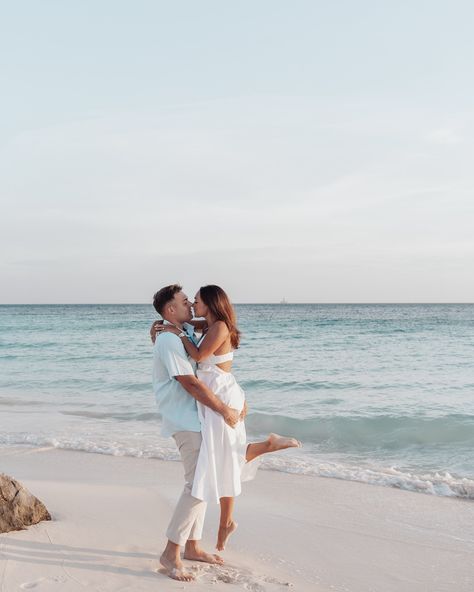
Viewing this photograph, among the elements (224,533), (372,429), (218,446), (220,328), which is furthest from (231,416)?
(372,429)

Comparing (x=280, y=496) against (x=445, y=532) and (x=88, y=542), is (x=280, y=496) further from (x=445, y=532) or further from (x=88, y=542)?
(x=88, y=542)

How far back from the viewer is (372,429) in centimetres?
976

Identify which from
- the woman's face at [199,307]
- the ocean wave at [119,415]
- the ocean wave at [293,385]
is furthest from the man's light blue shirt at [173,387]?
the ocean wave at [293,385]

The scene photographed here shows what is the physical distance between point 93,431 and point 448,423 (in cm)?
536

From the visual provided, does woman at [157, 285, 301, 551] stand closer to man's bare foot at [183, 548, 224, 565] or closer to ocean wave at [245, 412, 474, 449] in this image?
man's bare foot at [183, 548, 224, 565]

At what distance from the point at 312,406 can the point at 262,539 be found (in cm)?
728

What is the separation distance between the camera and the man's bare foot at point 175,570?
3.73 m

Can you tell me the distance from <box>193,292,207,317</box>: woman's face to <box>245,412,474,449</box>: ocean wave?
17.1 ft

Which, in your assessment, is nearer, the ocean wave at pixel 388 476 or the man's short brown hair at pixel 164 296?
the man's short brown hair at pixel 164 296

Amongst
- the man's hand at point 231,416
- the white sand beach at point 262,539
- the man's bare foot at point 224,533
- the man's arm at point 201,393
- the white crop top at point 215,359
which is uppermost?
the white crop top at point 215,359

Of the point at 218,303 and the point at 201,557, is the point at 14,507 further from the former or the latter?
the point at 218,303

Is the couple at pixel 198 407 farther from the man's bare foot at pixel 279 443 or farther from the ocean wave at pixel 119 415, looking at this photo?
the ocean wave at pixel 119 415

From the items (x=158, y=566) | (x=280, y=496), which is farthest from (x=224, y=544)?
(x=280, y=496)

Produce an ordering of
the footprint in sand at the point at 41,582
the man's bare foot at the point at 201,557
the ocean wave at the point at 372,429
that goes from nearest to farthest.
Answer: the footprint in sand at the point at 41,582, the man's bare foot at the point at 201,557, the ocean wave at the point at 372,429
